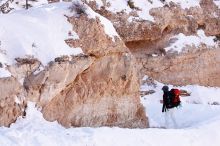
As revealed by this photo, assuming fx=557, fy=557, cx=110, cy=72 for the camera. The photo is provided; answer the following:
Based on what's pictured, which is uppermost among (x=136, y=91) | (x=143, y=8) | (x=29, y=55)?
(x=29, y=55)

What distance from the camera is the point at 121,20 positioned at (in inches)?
1120

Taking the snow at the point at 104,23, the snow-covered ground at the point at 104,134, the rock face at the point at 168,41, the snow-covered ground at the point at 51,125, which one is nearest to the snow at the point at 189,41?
the rock face at the point at 168,41

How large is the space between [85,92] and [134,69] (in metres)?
2.08

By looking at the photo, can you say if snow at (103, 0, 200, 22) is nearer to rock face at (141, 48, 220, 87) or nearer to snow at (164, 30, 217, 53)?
snow at (164, 30, 217, 53)

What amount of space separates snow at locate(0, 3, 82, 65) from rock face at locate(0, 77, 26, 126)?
60 cm

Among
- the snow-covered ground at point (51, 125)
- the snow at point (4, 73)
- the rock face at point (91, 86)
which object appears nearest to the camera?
the snow-covered ground at point (51, 125)

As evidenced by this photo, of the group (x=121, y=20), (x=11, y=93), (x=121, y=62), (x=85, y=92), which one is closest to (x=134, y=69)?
(x=121, y=62)

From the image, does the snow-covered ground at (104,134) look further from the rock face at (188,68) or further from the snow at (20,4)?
the rock face at (188,68)

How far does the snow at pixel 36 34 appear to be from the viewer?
42.7ft

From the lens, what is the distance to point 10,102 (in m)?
12.3

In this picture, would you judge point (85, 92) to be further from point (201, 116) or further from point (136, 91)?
point (201, 116)

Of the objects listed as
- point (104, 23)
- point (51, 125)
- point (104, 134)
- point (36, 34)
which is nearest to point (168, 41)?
point (104, 23)

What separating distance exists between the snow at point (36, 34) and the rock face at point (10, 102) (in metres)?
0.60

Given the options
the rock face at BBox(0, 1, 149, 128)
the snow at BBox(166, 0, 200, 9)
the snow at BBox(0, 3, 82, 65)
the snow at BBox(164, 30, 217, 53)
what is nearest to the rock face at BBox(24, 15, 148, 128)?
the rock face at BBox(0, 1, 149, 128)
